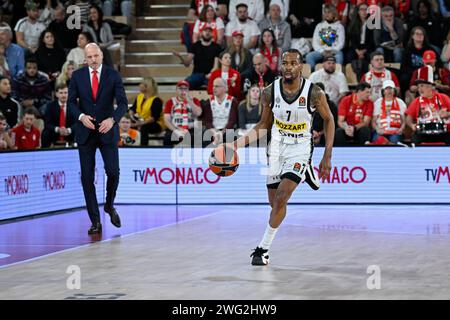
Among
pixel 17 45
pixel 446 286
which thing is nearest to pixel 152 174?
pixel 17 45

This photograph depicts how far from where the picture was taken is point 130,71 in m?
23.7

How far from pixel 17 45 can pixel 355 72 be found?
729 cm

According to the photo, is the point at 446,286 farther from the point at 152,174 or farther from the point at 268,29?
the point at 268,29

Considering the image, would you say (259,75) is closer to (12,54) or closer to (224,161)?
(12,54)

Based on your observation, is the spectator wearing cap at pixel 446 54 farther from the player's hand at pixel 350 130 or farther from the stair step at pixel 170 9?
the stair step at pixel 170 9

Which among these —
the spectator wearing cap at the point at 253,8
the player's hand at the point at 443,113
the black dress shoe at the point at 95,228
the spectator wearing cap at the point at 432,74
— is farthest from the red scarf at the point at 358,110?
the black dress shoe at the point at 95,228

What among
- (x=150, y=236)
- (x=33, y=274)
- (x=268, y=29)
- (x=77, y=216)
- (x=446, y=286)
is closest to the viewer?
(x=446, y=286)

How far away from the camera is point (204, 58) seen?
21562 mm

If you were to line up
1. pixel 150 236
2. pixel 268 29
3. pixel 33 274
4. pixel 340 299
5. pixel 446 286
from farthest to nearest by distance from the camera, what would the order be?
1. pixel 268 29
2. pixel 150 236
3. pixel 33 274
4. pixel 446 286
5. pixel 340 299

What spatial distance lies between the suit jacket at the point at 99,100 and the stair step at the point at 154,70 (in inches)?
378

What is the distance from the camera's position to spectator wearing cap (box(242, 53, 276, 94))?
1995cm

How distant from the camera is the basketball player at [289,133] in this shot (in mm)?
10742

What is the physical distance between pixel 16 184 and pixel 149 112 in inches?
194

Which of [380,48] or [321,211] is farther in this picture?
[380,48]
